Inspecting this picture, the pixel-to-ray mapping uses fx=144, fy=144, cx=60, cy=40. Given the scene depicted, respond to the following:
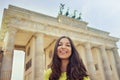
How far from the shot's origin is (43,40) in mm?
21141

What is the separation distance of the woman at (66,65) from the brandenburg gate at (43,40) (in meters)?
14.9

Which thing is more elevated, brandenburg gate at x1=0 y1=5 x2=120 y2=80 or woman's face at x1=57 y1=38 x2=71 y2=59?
brandenburg gate at x1=0 y1=5 x2=120 y2=80

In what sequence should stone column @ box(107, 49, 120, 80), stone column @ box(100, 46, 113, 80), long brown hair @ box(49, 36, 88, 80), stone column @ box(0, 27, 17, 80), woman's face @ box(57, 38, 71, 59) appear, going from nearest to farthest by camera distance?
long brown hair @ box(49, 36, 88, 80)
woman's face @ box(57, 38, 71, 59)
stone column @ box(0, 27, 17, 80)
stone column @ box(100, 46, 113, 80)
stone column @ box(107, 49, 120, 80)

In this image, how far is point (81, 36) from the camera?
24.2 metres

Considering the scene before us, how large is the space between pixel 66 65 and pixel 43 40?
736 inches

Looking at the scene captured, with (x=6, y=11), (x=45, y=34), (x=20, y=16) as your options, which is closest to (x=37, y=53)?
(x=45, y=34)

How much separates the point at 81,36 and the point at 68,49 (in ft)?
71.8

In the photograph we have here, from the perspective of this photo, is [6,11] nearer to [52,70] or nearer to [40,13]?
[40,13]

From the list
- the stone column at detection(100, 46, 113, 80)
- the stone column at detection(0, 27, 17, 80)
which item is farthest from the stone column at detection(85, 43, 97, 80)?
the stone column at detection(0, 27, 17, 80)

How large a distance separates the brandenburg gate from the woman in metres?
14.9

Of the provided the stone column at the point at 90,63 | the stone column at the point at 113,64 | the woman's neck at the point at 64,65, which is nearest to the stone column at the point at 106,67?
the stone column at the point at 113,64

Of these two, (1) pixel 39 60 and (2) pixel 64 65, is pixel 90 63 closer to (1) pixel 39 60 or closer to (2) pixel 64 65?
(1) pixel 39 60

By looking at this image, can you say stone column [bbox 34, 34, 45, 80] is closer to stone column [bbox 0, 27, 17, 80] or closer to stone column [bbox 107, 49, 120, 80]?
stone column [bbox 0, 27, 17, 80]

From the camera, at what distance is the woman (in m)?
2.42
